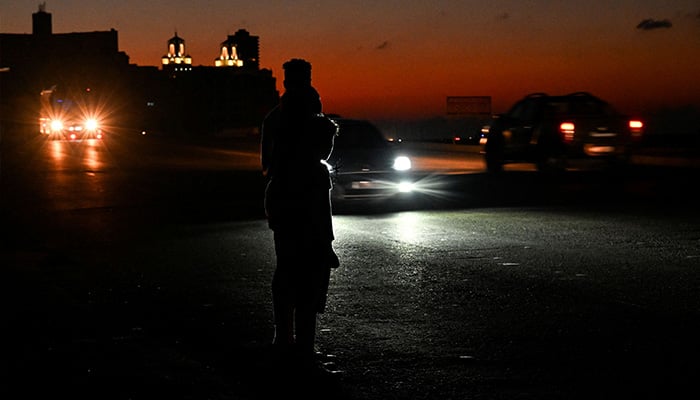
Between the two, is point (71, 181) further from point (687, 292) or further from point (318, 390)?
point (318, 390)

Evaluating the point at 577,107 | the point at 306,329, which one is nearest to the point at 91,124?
the point at 577,107

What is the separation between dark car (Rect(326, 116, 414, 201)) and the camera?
1916 centimetres

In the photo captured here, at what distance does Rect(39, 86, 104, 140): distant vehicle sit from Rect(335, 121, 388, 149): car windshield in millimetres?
49170

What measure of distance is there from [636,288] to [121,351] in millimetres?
4632

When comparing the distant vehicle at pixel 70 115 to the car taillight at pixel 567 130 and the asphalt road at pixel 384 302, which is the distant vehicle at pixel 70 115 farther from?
the asphalt road at pixel 384 302

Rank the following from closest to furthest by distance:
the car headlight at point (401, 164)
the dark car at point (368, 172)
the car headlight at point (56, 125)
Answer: the dark car at point (368, 172)
the car headlight at point (401, 164)
the car headlight at point (56, 125)

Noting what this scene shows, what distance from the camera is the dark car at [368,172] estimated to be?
1916 centimetres

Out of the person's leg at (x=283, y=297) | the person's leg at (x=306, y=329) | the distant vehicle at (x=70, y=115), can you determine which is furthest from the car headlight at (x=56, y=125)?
the person's leg at (x=306, y=329)

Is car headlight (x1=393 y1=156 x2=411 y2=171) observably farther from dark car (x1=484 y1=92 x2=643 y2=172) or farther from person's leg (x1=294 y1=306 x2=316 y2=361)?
person's leg (x1=294 y1=306 x2=316 y2=361)

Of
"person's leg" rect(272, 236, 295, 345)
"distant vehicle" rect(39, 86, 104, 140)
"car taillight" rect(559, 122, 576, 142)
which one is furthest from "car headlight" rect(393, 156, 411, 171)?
"distant vehicle" rect(39, 86, 104, 140)

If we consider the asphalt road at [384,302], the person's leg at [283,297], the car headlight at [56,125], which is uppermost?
the car headlight at [56,125]

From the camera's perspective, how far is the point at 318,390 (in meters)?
5.92

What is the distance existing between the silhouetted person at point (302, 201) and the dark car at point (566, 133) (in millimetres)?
18125

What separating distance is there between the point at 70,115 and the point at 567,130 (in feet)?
169
